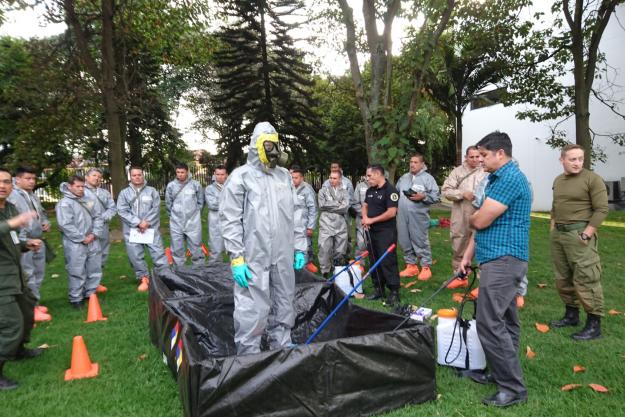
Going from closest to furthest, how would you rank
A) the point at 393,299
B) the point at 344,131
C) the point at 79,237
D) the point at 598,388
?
the point at 598,388
the point at 393,299
the point at 79,237
the point at 344,131

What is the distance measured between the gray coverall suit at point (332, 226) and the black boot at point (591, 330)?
3.38 m

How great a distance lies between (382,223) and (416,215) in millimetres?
1589

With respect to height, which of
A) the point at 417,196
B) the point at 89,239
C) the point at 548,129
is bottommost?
the point at 89,239

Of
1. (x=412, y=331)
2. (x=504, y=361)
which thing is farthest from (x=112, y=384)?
(x=504, y=361)

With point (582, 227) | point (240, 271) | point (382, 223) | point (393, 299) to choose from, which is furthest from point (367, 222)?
point (240, 271)

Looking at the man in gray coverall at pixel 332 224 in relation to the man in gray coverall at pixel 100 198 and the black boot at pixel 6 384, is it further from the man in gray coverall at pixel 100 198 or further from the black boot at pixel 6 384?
the black boot at pixel 6 384

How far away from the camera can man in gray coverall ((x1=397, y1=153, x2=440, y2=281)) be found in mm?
6656

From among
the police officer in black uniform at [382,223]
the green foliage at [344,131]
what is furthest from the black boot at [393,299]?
the green foliage at [344,131]

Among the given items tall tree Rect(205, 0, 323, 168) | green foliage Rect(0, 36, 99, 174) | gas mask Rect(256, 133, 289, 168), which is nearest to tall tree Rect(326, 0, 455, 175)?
gas mask Rect(256, 133, 289, 168)

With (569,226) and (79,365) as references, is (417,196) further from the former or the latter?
(79,365)

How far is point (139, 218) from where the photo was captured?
22.4 feet

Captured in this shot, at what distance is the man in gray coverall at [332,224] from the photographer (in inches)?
268

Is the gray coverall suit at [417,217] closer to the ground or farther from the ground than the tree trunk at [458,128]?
closer to the ground

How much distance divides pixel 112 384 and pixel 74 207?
10.6 ft
